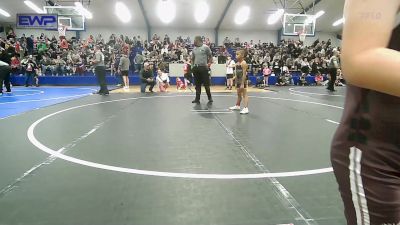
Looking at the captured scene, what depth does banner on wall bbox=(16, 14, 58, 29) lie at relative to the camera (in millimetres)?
16462

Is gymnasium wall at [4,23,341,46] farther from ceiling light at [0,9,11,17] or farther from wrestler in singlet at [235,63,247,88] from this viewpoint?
wrestler in singlet at [235,63,247,88]

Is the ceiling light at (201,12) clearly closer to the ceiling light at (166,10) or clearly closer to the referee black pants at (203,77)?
the ceiling light at (166,10)

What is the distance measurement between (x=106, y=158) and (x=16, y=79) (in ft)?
52.8

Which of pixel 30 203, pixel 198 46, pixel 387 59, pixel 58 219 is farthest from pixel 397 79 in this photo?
pixel 198 46

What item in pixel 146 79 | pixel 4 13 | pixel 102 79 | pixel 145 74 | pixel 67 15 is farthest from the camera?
pixel 4 13

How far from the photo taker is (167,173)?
298cm

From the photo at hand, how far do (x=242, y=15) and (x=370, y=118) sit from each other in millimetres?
25522

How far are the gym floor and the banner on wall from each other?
1250 centimetres

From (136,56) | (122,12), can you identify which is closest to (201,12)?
(122,12)

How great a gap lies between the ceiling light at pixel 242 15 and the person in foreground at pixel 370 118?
24111mm

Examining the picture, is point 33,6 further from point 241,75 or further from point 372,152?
point 372,152

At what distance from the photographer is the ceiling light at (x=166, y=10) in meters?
22.4

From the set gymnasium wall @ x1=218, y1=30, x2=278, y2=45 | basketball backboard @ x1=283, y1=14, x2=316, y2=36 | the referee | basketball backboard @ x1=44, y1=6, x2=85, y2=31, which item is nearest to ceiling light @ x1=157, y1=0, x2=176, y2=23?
gymnasium wall @ x1=218, y1=30, x2=278, y2=45

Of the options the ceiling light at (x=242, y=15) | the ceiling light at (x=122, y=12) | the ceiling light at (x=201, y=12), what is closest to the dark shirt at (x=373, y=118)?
the ceiling light at (x=201, y=12)
